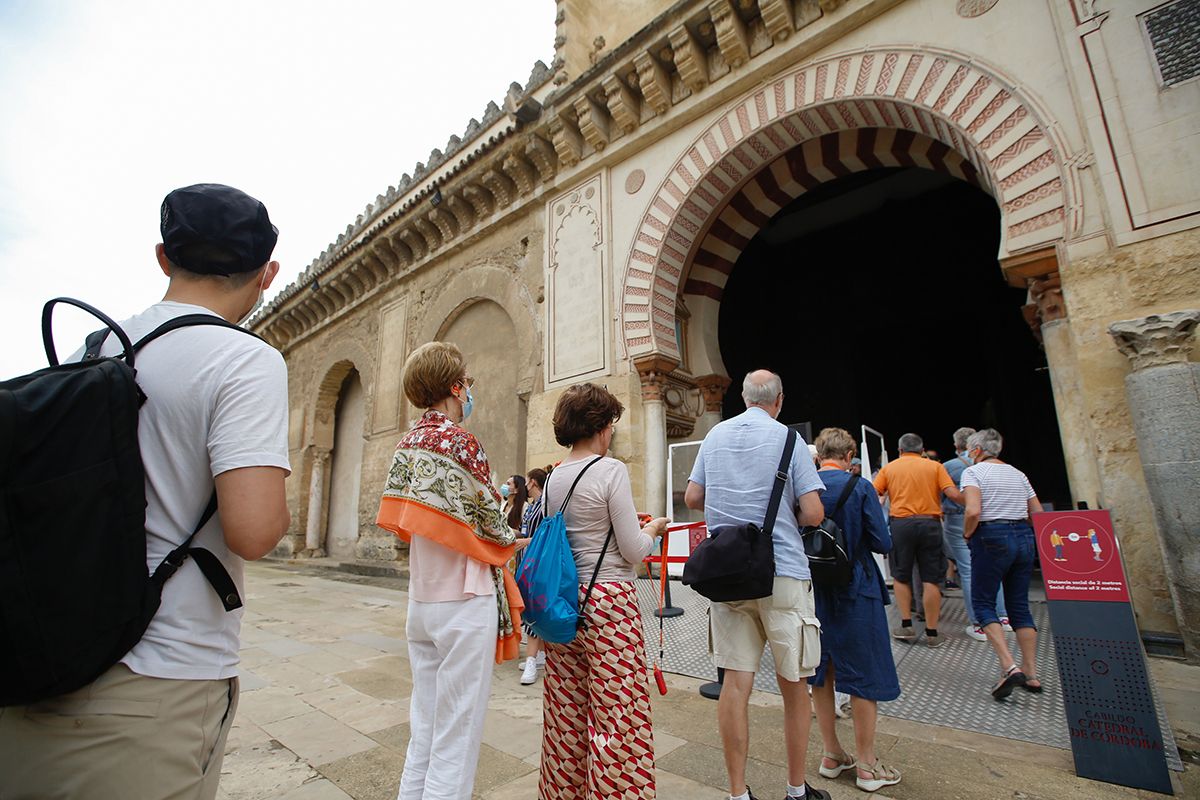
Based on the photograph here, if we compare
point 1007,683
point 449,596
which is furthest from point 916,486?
point 449,596

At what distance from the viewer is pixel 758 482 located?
210cm

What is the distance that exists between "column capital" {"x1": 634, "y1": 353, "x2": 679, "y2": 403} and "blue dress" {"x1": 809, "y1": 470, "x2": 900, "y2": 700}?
14.0ft

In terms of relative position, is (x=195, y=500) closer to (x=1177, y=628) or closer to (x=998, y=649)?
(x=998, y=649)

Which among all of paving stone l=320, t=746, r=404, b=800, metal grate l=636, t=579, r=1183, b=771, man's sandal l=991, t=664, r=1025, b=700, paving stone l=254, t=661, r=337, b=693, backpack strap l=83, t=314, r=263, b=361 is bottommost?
paving stone l=254, t=661, r=337, b=693

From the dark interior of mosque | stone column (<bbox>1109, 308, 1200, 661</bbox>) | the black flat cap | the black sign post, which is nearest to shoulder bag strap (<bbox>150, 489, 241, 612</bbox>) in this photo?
the black flat cap

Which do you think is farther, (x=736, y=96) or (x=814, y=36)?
(x=736, y=96)

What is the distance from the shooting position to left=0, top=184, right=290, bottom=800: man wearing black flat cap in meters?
0.78

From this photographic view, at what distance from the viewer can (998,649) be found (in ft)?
9.71

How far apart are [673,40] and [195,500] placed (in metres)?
7.32

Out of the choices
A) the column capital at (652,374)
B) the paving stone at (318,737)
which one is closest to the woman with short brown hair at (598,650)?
the paving stone at (318,737)

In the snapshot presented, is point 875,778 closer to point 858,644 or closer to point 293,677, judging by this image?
point 858,644

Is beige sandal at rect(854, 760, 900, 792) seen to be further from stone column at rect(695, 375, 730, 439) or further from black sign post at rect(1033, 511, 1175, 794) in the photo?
stone column at rect(695, 375, 730, 439)

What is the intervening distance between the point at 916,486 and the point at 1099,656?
1.97 metres

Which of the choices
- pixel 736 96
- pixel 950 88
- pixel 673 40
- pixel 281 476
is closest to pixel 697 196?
pixel 736 96
